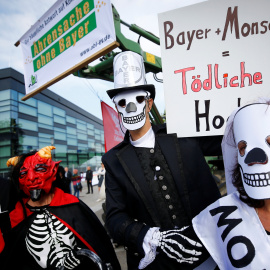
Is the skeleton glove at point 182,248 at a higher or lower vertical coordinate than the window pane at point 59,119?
lower

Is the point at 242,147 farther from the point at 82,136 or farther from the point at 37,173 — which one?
the point at 82,136

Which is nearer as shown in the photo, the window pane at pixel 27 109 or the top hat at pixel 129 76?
the top hat at pixel 129 76

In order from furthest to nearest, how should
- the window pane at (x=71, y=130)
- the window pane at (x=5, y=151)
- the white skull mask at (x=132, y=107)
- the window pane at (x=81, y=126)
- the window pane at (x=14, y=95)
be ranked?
the window pane at (x=81, y=126), the window pane at (x=71, y=130), the window pane at (x=14, y=95), the window pane at (x=5, y=151), the white skull mask at (x=132, y=107)

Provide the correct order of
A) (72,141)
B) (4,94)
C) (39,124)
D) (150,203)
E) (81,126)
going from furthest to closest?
(81,126) → (72,141) → (39,124) → (4,94) → (150,203)

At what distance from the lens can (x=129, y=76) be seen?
1635 millimetres

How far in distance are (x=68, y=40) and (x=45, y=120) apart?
102 feet

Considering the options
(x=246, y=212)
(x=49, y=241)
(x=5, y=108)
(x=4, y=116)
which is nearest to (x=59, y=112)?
(x=5, y=108)

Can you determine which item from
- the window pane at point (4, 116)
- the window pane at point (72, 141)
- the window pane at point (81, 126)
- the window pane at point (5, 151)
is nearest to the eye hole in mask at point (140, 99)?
the window pane at point (5, 151)

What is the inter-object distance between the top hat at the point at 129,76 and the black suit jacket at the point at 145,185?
0.38 m

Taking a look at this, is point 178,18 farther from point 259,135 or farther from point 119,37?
point 119,37

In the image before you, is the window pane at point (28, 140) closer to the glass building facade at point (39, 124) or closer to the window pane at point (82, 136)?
the glass building facade at point (39, 124)

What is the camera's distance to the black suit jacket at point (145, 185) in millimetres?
1471

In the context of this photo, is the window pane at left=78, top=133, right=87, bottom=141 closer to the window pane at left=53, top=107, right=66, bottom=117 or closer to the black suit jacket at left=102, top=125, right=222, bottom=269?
the window pane at left=53, top=107, right=66, bottom=117

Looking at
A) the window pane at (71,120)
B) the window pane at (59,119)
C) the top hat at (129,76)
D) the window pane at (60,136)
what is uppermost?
the window pane at (71,120)
